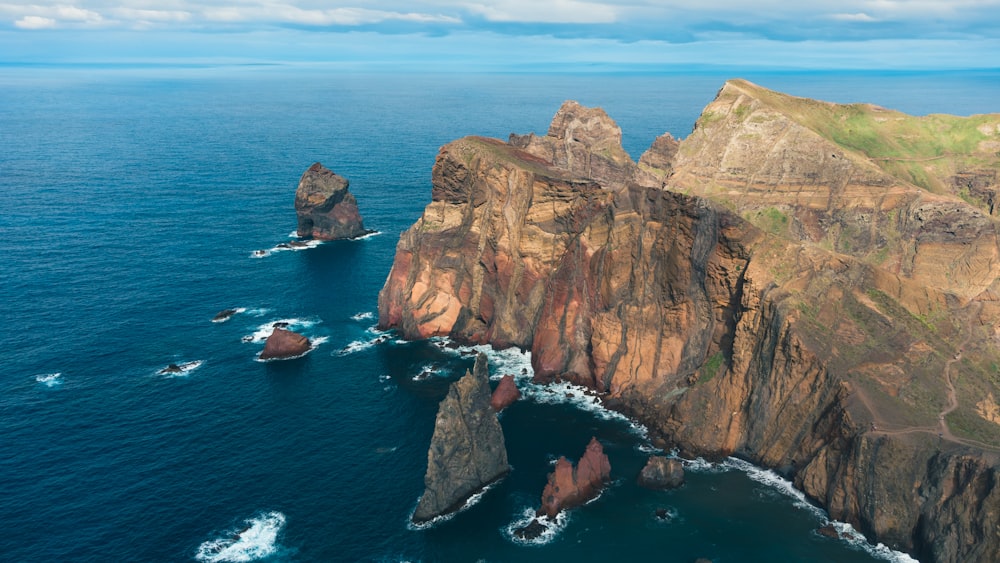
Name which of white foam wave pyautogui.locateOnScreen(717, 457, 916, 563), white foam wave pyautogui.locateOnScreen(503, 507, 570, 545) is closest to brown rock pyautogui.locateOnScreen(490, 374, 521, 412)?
white foam wave pyautogui.locateOnScreen(503, 507, 570, 545)

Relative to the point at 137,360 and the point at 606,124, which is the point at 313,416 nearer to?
the point at 137,360

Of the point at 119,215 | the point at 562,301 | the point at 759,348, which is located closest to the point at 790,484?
the point at 759,348

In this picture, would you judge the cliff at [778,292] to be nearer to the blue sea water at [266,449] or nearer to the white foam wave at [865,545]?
the white foam wave at [865,545]

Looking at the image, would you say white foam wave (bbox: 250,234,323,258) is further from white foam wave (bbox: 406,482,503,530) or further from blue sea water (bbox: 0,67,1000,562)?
white foam wave (bbox: 406,482,503,530)

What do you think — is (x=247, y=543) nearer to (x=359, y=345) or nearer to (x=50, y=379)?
(x=359, y=345)

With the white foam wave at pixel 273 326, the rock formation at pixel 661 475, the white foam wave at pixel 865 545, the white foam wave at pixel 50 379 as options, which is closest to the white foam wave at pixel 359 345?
the white foam wave at pixel 273 326

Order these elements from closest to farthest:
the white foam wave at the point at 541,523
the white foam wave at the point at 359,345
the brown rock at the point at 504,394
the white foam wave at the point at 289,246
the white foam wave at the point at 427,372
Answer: the white foam wave at the point at 541,523 < the brown rock at the point at 504,394 < the white foam wave at the point at 427,372 < the white foam wave at the point at 359,345 < the white foam wave at the point at 289,246

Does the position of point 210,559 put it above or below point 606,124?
below
